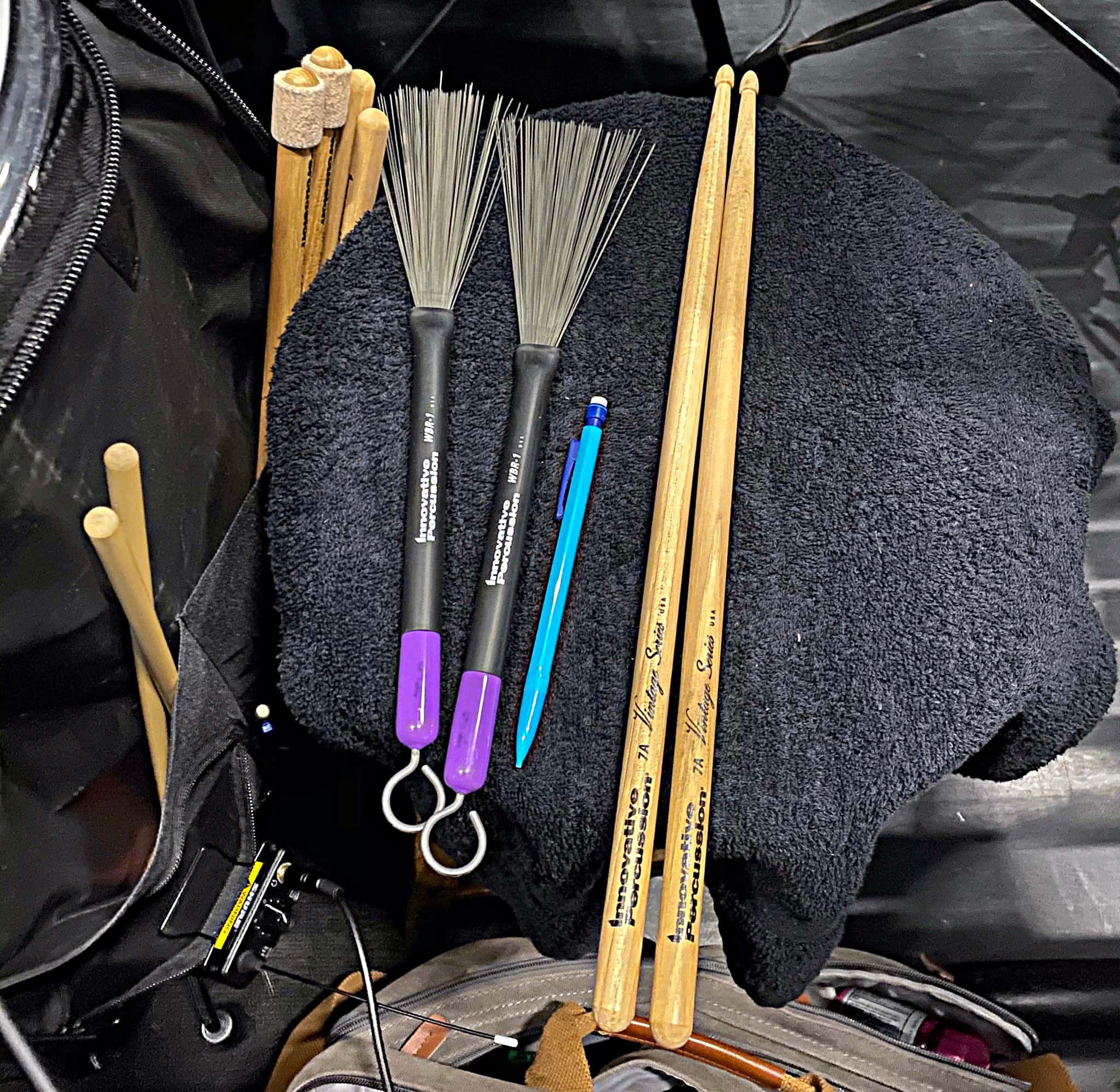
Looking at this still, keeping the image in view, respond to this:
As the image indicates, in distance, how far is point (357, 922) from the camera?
27.5 inches

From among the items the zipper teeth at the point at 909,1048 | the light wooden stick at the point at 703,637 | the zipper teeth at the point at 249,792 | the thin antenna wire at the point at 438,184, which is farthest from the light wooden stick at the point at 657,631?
the zipper teeth at the point at 909,1048

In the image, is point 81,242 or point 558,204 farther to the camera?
point 558,204

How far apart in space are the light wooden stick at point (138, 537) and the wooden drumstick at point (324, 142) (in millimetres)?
193

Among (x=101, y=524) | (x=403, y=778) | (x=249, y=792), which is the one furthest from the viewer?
(x=249, y=792)

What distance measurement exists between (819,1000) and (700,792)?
39 cm

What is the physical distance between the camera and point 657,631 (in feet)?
1.34

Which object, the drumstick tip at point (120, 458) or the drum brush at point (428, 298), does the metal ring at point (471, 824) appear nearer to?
the drum brush at point (428, 298)

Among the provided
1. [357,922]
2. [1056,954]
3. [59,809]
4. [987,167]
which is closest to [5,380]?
[59,809]

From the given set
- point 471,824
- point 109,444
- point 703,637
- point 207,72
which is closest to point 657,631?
point 703,637

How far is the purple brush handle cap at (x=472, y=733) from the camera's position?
40 centimetres

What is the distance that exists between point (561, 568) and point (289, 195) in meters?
0.24

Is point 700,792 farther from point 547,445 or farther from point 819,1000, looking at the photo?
point 819,1000

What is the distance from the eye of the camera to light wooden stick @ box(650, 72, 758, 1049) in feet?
1.22

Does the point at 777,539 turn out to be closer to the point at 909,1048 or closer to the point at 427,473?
the point at 427,473
